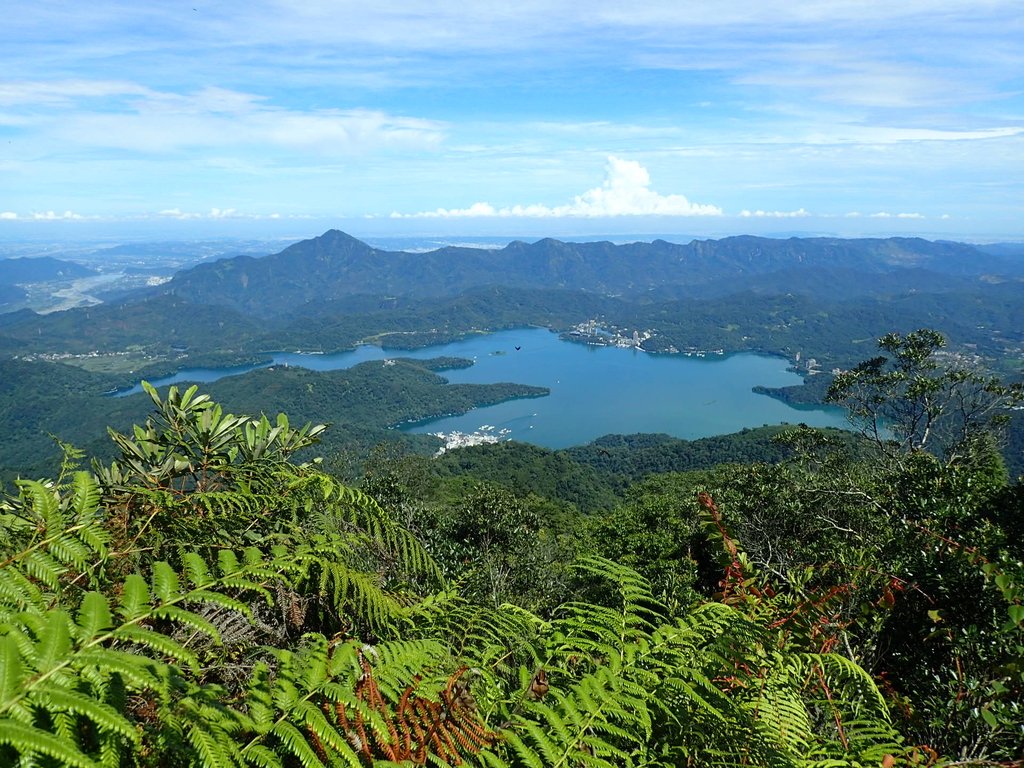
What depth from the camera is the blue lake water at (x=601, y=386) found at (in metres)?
85.3

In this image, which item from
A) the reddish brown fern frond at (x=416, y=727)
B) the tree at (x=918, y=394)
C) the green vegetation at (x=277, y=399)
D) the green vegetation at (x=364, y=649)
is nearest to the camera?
the green vegetation at (x=364, y=649)

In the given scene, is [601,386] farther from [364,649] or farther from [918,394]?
[364,649]

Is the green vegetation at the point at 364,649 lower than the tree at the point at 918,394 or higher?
higher

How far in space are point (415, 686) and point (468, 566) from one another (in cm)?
1059

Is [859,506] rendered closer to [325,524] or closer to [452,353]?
[325,524]

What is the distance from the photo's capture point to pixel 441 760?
1.29 m

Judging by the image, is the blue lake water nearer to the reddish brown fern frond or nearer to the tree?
the tree

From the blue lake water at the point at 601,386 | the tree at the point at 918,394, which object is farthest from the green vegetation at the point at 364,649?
the blue lake water at the point at 601,386

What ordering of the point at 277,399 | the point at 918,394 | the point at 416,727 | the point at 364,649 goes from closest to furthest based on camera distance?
1. the point at 416,727
2. the point at 364,649
3. the point at 918,394
4. the point at 277,399

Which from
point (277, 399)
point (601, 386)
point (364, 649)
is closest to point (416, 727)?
point (364, 649)

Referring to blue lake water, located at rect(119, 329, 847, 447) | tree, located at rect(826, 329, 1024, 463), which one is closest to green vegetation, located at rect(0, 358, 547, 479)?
blue lake water, located at rect(119, 329, 847, 447)

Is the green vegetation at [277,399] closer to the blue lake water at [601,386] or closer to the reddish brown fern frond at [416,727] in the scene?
the blue lake water at [601,386]

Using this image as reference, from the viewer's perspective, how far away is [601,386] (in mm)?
108938

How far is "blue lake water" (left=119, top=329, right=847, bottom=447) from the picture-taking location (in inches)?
3359
